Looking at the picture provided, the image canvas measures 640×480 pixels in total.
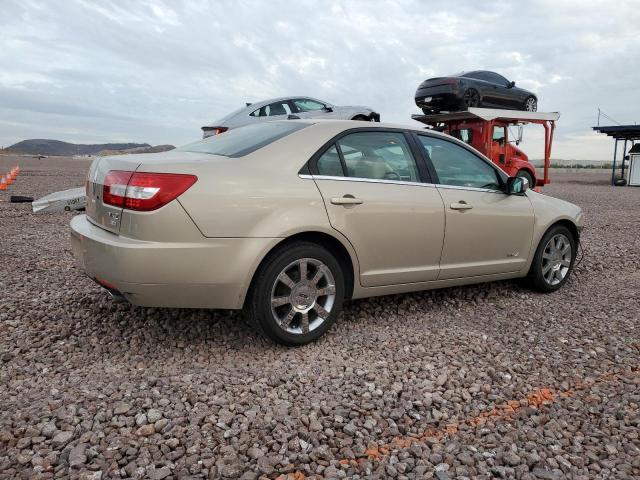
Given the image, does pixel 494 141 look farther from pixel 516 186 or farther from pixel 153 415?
pixel 153 415

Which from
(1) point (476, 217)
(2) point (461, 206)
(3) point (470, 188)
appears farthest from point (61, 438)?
(3) point (470, 188)

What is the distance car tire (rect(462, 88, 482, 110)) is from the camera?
478 inches

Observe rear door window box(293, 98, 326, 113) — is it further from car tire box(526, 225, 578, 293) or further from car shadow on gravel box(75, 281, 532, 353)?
car shadow on gravel box(75, 281, 532, 353)

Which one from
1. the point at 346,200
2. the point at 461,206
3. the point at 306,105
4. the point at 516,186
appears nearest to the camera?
the point at 346,200

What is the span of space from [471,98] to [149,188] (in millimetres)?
10682

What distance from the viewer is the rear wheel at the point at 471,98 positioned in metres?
12.1

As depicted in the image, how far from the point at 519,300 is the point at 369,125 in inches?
88.8

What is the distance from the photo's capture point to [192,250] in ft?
10.2

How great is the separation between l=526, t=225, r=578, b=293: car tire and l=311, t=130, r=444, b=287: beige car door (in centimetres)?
143

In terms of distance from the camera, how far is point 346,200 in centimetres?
363

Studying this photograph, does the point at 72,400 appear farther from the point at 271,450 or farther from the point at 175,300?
the point at 271,450

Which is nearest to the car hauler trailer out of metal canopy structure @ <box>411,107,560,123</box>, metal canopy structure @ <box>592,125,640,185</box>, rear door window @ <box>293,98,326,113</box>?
metal canopy structure @ <box>411,107,560,123</box>

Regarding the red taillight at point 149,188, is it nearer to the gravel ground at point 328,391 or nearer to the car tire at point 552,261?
the gravel ground at point 328,391

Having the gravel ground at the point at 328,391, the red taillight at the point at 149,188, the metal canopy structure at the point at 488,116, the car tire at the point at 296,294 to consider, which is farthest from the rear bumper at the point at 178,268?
the metal canopy structure at the point at 488,116
